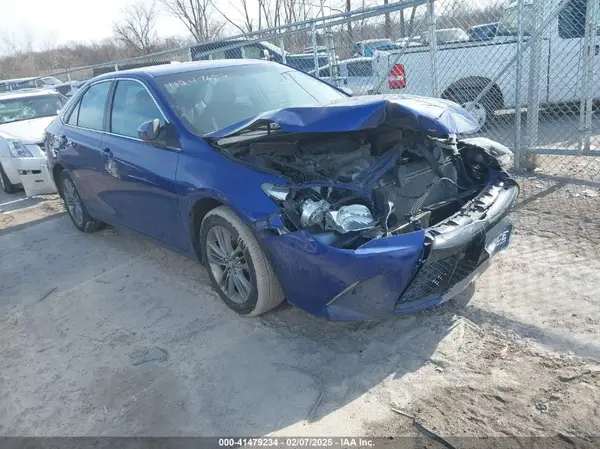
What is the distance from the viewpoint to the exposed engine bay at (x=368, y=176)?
9.59 feet

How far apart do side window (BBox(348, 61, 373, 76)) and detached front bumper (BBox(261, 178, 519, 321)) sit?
631cm

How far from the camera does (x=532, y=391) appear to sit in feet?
8.54

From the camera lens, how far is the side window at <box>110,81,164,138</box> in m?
4.11

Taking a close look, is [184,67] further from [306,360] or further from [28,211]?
[28,211]

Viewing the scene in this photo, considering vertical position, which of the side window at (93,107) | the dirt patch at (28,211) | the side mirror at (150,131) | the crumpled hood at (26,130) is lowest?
A: the dirt patch at (28,211)

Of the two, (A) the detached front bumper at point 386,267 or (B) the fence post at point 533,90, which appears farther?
(B) the fence post at point 533,90

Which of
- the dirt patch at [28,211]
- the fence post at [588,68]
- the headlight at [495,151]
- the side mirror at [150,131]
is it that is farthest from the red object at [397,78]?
the dirt patch at [28,211]

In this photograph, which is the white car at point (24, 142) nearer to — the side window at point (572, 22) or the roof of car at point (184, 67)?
the roof of car at point (184, 67)

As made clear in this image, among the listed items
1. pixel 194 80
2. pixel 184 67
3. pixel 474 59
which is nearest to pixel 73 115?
pixel 184 67

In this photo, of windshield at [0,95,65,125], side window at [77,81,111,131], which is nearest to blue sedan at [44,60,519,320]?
side window at [77,81,111,131]

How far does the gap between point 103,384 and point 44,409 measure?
0.33 meters

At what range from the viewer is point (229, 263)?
355cm

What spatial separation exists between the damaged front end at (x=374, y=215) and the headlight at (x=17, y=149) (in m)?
5.47

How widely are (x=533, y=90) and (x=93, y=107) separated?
4750 mm
